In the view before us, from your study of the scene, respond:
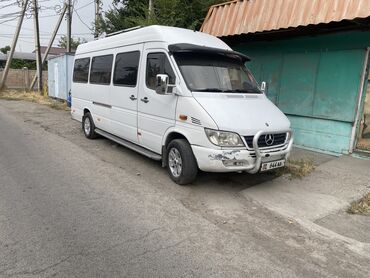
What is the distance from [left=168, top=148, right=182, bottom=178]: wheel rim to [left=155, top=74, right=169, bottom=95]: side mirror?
0.97 metres

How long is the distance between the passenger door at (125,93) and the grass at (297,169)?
2.95 m

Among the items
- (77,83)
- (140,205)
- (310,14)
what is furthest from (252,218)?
(77,83)

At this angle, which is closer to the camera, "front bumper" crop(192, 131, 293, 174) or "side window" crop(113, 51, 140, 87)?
"front bumper" crop(192, 131, 293, 174)

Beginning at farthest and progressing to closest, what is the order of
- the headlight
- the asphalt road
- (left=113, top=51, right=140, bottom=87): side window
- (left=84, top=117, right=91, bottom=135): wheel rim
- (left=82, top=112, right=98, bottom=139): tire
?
1. (left=84, top=117, right=91, bottom=135): wheel rim
2. (left=82, top=112, right=98, bottom=139): tire
3. (left=113, top=51, right=140, bottom=87): side window
4. the headlight
5. the asphalt road

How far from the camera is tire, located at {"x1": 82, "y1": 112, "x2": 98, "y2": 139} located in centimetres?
902

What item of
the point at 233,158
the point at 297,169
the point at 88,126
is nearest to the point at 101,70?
the point at 88,126

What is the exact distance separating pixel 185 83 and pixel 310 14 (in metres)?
3.44

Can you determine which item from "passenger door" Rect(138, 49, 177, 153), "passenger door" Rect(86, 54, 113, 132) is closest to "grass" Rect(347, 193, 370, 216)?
"passenger door" Rect(138, 49, 177, 153)

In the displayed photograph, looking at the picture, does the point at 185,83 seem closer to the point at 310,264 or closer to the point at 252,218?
the point at 252,218

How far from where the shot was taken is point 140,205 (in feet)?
16.0

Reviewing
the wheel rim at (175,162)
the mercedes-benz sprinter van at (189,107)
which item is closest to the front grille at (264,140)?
the mercedes-benz sprinter van at (189,107)

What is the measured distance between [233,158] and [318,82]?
4.25 meters

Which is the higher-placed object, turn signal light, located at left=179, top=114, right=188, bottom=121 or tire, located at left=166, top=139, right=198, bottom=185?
turn signal light, located at left=179, top=114, right=188, bottom=121

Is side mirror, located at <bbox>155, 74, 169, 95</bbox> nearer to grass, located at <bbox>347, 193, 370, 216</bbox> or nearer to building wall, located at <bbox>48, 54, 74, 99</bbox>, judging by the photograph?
grass, located at <bbox>347, 193, 370, 216</bbox>
